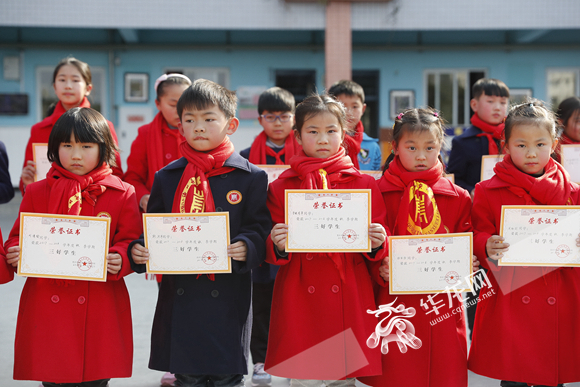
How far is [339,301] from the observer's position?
7.26 feet

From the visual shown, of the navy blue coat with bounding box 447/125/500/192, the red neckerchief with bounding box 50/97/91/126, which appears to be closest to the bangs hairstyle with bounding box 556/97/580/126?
the navy blue coat with bounding box 447/125/500/192

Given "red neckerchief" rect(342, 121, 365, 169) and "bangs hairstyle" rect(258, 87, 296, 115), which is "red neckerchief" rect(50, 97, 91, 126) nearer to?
"bangs hairstyle" rect(258, 87, 296, 115)

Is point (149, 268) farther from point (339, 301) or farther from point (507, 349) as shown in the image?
point (507, 349)

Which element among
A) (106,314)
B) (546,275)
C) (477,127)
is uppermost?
(477,127)

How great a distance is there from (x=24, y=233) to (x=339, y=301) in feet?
4.46

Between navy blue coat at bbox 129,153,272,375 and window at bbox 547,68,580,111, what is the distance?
12091mm

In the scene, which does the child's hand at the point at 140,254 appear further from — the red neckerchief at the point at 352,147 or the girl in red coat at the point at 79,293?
the red neckerchief at the point at 352,147

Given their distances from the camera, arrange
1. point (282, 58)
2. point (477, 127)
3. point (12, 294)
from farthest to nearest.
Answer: point (282, 58), point (12, 294), point (477, 127)

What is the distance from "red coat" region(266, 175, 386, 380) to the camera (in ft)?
7.13

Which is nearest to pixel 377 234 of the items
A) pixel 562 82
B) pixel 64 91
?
pixel 64 91

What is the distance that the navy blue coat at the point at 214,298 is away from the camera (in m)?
2.18

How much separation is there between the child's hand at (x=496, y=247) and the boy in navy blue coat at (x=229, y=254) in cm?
97

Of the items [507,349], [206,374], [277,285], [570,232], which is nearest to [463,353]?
[507,349]

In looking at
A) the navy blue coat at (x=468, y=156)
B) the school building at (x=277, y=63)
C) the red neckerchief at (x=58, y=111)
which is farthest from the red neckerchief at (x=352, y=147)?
the school building at (x=277, y=63)
